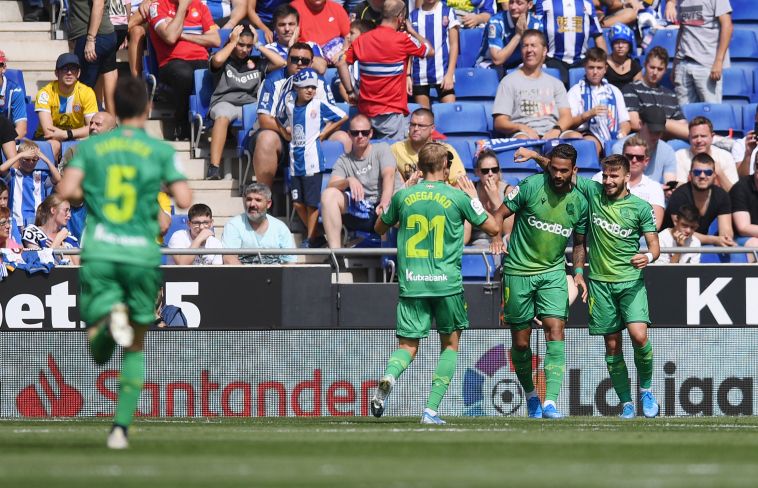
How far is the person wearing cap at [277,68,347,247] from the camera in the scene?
15.1 metres

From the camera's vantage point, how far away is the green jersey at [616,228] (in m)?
11.8

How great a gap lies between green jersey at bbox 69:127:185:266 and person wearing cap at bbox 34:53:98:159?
794cm

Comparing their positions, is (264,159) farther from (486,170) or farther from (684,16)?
(684,16)

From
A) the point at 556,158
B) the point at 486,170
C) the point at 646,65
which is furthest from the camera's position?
the point at 646,65

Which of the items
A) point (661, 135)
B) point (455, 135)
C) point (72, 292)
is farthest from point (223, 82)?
point (661, 135)

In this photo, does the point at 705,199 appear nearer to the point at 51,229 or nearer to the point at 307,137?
the point at 307,137

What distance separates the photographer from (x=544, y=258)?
1165 cm

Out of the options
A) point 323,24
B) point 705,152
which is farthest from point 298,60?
point 705,152

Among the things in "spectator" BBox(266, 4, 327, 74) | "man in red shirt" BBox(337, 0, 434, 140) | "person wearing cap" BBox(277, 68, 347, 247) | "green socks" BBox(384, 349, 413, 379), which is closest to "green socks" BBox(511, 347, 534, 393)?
"green socks" BBox(384, 349, 413, 379)

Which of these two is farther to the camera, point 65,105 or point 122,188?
point 65,105

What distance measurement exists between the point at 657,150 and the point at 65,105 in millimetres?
6498

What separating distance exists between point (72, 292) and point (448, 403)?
3.62 m

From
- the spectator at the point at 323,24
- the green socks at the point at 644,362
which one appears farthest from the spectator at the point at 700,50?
the green socks at the point at 644,362

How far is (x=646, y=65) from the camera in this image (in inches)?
681
